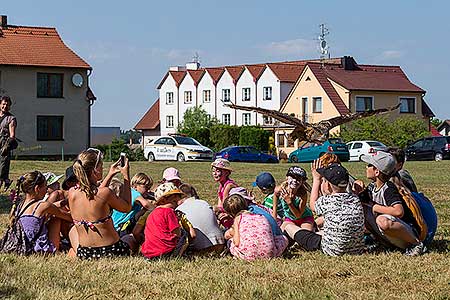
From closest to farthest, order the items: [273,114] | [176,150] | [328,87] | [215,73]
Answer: [273,114] → [176,150] → [328,87] → [215,73]

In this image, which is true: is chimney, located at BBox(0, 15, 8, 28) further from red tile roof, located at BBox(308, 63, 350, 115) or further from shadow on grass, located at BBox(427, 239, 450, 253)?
shadow on grass, located at BBox(427, 239, 450, 253)

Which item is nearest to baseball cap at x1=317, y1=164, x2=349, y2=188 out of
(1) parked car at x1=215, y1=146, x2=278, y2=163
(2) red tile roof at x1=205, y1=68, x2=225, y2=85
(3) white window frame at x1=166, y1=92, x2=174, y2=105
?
(1) parked car at x1=215, y1=146, x2=278, y2=163

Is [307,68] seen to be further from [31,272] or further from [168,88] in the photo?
[31,272]

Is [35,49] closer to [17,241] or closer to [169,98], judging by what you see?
[169,98]

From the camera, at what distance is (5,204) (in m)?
13.9

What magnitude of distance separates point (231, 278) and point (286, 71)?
66732 millimetres

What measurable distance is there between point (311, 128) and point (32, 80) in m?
38.8

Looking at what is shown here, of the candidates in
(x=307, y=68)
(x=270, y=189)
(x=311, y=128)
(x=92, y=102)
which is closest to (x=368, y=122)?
(x=307, y=68)

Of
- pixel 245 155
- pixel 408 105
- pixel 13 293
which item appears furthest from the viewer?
pixel 408 105

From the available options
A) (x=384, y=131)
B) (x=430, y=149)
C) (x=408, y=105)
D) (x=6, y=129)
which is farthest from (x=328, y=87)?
(x=6, y=129)

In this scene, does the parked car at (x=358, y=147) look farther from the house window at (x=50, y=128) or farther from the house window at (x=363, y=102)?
the house window at (x=363, y=102)

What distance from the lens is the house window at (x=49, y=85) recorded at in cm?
5075

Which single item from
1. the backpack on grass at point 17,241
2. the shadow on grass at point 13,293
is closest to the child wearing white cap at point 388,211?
the backpack on grass at point 17,241

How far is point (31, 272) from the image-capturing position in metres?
7.01
